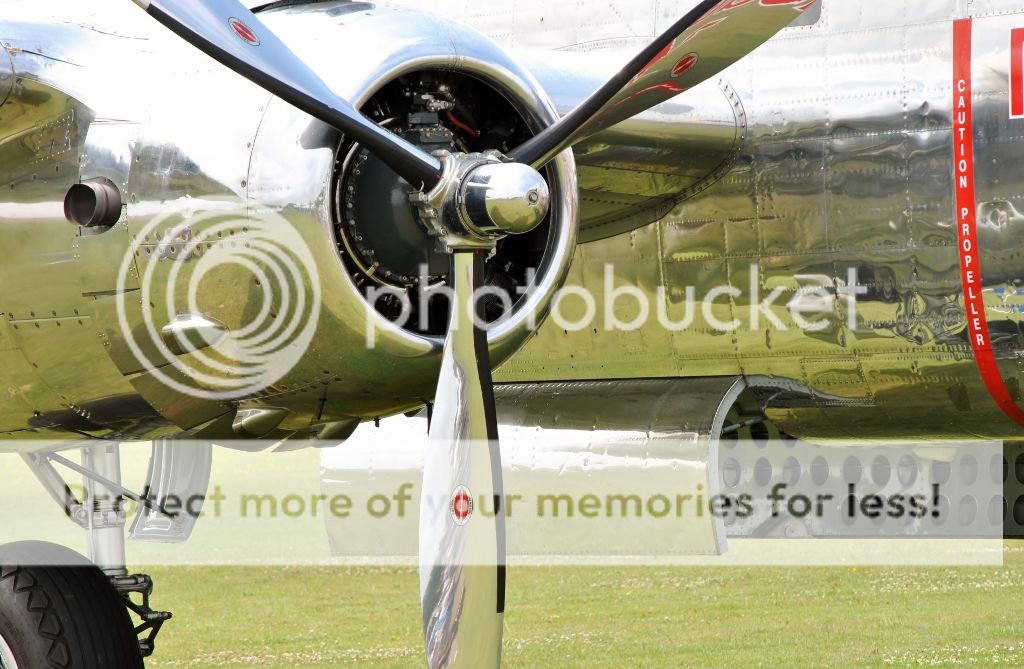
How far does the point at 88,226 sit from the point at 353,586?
7.60 meters

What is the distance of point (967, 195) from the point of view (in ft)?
24.8

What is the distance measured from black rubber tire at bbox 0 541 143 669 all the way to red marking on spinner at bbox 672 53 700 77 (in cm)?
362

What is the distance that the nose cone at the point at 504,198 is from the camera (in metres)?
5.66

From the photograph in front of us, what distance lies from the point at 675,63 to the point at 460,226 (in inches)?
48.8

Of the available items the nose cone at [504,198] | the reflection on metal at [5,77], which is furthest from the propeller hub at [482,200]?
the reflection on metal at [5,77]

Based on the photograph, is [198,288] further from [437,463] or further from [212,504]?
[212,504]

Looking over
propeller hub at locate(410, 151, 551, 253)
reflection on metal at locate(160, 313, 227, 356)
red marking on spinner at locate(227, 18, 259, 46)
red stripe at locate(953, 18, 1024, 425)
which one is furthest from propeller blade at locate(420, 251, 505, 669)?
red stripe at locate(953, 18, 1024, 425)

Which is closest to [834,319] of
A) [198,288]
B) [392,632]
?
[198,288]

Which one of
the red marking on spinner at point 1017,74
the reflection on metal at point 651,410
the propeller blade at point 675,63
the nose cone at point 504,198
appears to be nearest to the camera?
the nose cone at point 504,198

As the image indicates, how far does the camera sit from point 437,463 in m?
5.96

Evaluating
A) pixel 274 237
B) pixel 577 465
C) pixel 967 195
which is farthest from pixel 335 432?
pixel 967 195

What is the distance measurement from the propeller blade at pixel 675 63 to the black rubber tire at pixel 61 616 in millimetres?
2974

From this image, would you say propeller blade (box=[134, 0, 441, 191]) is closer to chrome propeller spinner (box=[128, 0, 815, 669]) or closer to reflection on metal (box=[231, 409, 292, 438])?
chrome propeller spinner (box=[128, 0, 815, 669])

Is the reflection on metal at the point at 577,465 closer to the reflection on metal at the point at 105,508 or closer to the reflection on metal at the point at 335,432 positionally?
the reflection on metal at the point at 335,432
